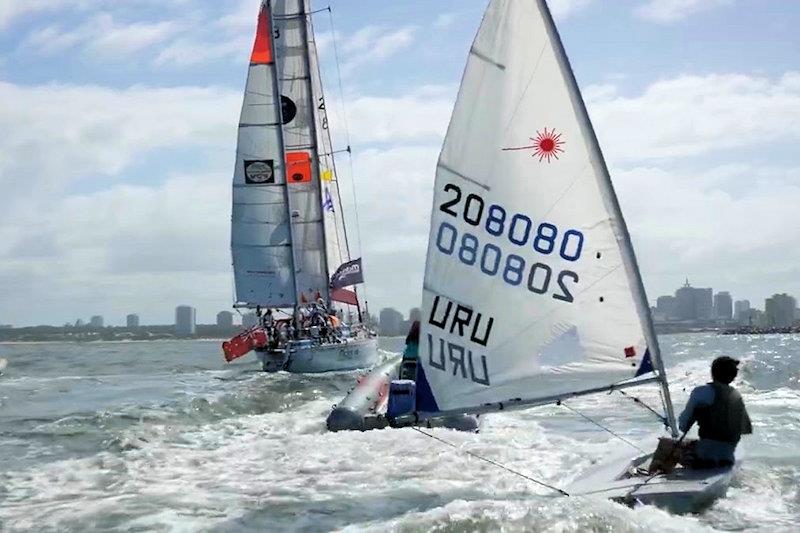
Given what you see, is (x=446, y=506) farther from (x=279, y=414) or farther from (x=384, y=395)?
(x=279, y=414)

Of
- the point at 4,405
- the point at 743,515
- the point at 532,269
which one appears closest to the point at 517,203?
the point at 532,269

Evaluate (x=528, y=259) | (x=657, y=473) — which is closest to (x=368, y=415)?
(x=657, y=473)

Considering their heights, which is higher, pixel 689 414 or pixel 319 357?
pixel 319 357

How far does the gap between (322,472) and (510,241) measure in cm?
459

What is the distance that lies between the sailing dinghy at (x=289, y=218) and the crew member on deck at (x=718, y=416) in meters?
22.3

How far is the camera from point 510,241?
8453mm

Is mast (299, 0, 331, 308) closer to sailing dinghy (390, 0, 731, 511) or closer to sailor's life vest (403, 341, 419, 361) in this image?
sailor's life vest (403, 341, 419, 361)

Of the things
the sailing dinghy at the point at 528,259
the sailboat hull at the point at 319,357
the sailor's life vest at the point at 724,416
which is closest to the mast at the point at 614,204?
the sailing dinghy at the point at 528,259

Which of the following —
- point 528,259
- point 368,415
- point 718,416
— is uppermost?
point 528,259

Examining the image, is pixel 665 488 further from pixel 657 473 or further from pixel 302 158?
pixel 302 158

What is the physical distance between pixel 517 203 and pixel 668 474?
307cm

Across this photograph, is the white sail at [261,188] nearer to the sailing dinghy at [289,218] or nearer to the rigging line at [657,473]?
the sailing dinghy at [289,218]

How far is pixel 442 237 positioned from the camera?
8.53 meters

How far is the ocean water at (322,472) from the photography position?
28.2ft
